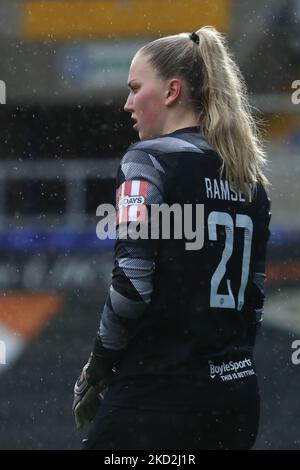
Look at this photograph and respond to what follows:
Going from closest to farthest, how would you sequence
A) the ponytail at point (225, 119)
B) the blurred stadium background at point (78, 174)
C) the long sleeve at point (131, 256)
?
1. the long sleeve at point (131, 256)
2. the ponytail at point (225, 119)
3. the blurred stadium background at point (78, 174)

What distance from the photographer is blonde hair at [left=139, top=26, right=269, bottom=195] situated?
2.18 metres

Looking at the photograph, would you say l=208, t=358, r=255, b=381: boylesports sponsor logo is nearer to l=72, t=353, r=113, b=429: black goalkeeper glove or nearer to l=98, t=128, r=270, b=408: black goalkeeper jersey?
l=98, t=128, r=270, b=408: black goalkeeper jersey

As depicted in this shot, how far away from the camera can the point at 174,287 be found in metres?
2.06

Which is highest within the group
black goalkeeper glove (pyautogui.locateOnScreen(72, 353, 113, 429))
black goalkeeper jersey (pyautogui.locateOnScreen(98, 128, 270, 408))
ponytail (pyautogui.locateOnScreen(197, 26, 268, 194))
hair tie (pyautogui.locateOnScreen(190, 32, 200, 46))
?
hair tie (pyautogui.locateOnScreen(190, 32, 200, 46))

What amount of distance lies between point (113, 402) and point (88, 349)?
3.55 metres

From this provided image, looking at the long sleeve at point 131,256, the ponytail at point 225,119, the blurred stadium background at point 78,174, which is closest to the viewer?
the long sleeve at point 131,256

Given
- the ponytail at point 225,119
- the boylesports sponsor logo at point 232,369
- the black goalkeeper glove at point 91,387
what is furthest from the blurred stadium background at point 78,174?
the ponytail at point 225,119

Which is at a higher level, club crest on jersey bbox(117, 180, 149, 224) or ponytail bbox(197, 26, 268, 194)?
ponytail bbox(197, 26, 268, 194)

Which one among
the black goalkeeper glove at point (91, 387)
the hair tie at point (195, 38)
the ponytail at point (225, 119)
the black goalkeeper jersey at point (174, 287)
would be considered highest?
the hair tie at point (195, 38)

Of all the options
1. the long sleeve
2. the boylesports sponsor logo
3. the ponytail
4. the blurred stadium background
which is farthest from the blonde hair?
the blurred stadium background

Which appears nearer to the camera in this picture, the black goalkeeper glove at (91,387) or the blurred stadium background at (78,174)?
the black goalkeeper glove at (91,387)

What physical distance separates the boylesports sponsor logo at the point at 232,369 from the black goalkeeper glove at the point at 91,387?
224mm

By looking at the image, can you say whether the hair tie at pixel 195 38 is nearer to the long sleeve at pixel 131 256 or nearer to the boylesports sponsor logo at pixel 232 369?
the long sleeve at pixel 131 256

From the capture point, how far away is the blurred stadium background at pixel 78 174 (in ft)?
17.3
